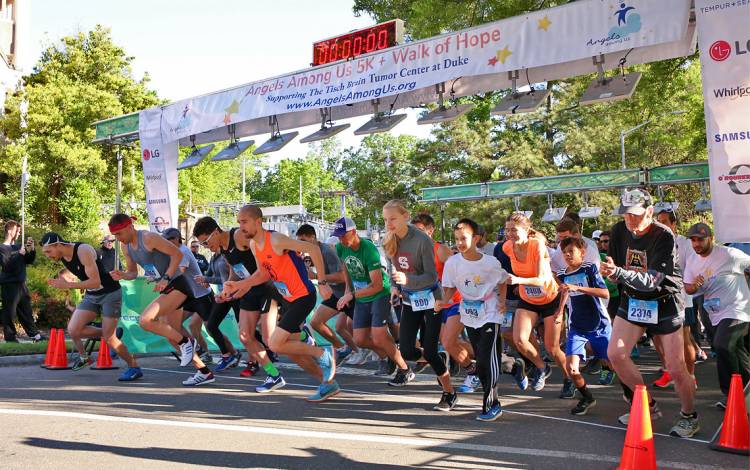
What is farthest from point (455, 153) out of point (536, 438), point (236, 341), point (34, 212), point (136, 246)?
point (536, 438)

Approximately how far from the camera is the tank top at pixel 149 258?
9.78 m

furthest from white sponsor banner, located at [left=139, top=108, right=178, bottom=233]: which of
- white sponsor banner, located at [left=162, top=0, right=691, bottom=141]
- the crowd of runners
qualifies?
the crowd of runners

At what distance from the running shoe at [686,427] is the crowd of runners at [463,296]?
0.04 feet

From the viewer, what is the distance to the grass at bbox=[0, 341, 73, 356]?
12.1 meters

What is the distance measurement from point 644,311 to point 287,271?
142 inches

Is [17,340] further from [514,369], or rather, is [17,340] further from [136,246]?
[514,369]

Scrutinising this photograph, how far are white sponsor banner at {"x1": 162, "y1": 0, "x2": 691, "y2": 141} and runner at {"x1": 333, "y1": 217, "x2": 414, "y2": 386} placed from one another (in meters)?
3.58

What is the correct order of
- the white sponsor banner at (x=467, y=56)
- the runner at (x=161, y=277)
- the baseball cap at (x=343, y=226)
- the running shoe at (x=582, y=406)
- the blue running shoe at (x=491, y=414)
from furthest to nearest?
1. the white sponsor banner at (x=467, y=56)
2. the runner at (x=161, y=277)
3. the baseball cap at (x=343, y=226)
4. the running shoe at (x=582, y=406)
5. the blue running shoe at (x=491, y=414)

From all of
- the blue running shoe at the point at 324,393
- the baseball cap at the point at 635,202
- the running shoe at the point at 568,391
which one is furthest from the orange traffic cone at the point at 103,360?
the baseball cap at the point at 635,202

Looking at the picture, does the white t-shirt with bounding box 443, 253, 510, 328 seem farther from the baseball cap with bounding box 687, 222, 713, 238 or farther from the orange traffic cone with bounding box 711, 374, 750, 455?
the orange traffic cone with bounding box 711, 374, 750, 455

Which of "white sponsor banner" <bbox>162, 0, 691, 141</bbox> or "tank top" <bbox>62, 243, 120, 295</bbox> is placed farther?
"tank top" <bbox>62, 243, 120, 295</bbox>

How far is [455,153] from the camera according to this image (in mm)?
44656

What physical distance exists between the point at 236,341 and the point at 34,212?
22.1 metres

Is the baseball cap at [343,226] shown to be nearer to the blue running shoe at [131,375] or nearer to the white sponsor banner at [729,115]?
the blue running shoe at [131,375]
